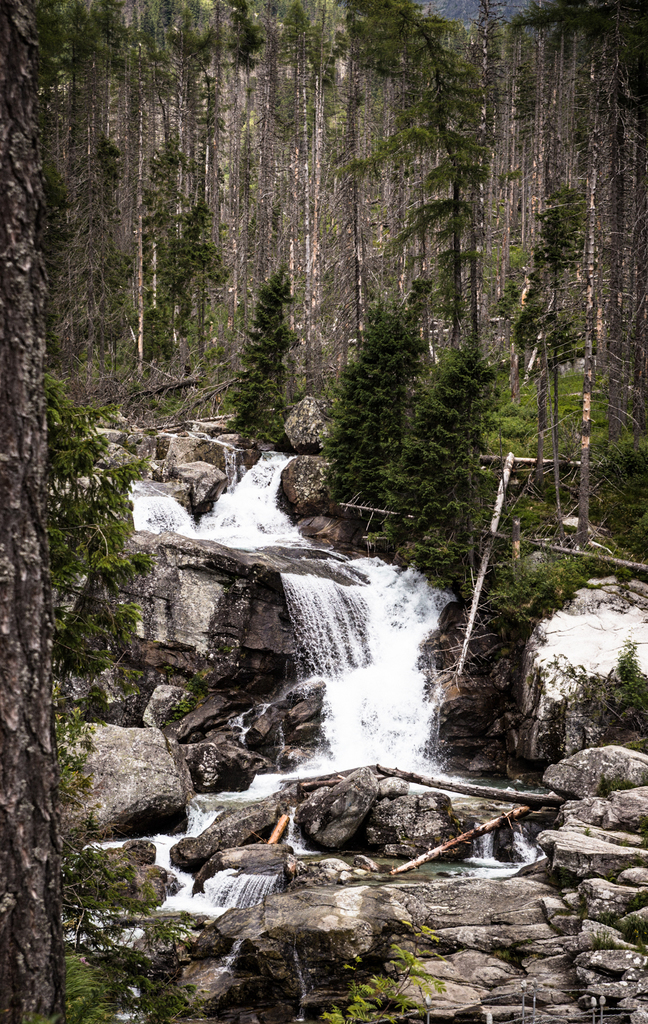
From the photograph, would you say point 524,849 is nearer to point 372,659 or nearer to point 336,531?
point 372,659

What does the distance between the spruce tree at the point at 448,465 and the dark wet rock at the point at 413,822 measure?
6.29 m

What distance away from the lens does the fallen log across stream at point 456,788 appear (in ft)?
36.8

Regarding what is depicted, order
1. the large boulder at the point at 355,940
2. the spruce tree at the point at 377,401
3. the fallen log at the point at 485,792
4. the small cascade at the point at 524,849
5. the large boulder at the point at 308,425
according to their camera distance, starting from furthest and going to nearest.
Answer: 1. the large boulder at the point at 308,425
2. the spruce tree at the point at 377,401
3. the fallen log at the point at 485,792
4. the small cascade at the point at 524,849
5. the large boulder at the point at 355,940

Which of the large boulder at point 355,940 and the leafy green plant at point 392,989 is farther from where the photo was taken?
the large boulder at point 355,940

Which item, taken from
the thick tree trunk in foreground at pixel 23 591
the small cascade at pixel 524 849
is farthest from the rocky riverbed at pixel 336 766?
the thick tree trunk in foreground at pixel 23 591

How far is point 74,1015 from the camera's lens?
11.6ft

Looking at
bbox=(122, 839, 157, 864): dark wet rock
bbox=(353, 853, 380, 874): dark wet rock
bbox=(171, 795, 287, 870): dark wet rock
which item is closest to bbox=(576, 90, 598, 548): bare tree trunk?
bbox=(353, 853, 380, 874): dark wet rock

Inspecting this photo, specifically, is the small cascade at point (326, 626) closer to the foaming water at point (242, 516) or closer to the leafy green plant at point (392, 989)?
the foaming water at point (242, 516)

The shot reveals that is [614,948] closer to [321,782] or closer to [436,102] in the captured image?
[321,782]

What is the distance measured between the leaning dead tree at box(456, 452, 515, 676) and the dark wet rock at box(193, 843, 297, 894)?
650cm

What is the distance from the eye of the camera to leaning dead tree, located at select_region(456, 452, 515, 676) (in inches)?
603

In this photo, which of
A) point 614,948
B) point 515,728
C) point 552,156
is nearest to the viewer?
point 614,948

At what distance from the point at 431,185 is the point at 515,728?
13.9 meters

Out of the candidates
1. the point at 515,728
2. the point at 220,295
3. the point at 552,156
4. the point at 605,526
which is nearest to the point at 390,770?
the point at 515,728
